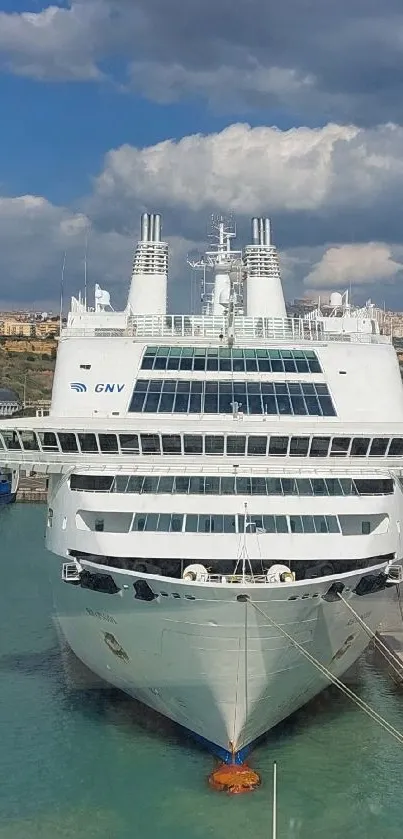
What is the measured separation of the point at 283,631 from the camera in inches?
666

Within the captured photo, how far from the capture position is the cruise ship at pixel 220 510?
55.5 feet

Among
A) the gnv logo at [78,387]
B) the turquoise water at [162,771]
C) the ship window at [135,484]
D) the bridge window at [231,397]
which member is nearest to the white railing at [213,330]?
the gnv logo at [78,387]

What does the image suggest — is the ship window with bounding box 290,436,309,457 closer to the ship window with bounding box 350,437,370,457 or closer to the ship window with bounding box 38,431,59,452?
the ship window with bounding box 350,437,370,457

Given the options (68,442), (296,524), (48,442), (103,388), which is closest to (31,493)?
(103,388)

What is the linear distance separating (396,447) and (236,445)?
11.6 ft

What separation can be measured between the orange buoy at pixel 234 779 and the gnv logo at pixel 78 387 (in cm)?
905

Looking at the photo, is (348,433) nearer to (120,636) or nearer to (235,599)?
(235,599)

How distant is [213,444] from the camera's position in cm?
1912

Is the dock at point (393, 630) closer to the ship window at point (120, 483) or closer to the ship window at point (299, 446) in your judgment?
the ship window at point (299, 446)

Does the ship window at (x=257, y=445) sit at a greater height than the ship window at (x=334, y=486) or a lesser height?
greater

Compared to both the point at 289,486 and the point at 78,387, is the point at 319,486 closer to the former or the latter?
the point at 289,486

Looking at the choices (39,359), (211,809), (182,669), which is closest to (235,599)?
(182,669)

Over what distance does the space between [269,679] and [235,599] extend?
2203 mm

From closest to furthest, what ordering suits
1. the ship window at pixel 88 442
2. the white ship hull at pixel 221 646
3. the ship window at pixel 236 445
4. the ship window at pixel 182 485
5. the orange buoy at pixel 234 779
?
the white ship hull at pixel 221 646, the orange buoy at pixel 234 779, the ship window at pixel 182 485, the ship window at pixel 236 445, the ship window at pixel 88 442
